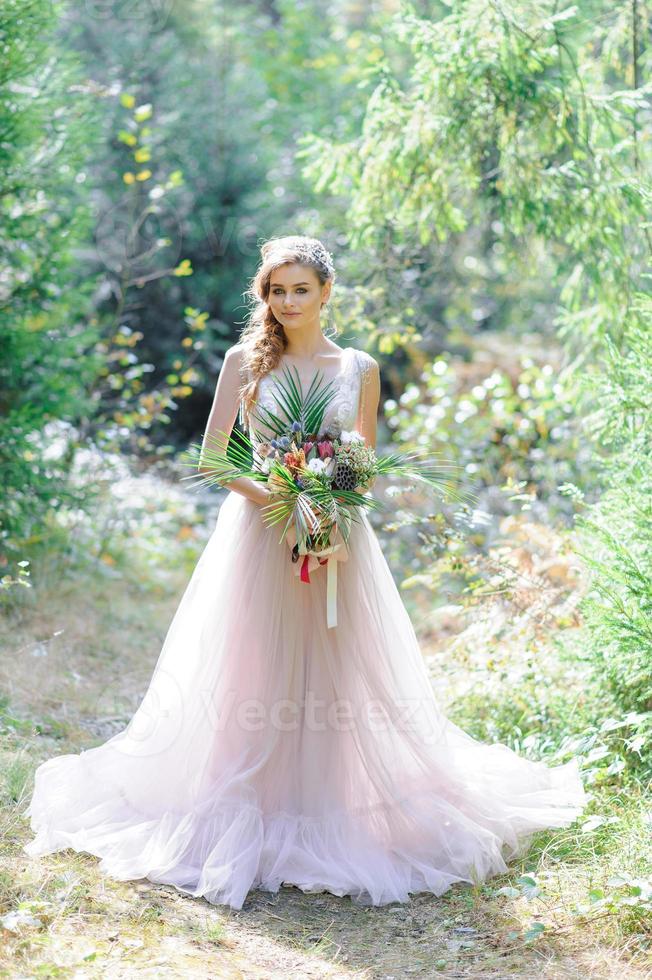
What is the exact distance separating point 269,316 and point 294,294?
0.59 ft

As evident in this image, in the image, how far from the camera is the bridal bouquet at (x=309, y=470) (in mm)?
3379

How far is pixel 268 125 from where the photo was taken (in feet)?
38.4

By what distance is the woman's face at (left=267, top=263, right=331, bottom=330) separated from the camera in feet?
12.0

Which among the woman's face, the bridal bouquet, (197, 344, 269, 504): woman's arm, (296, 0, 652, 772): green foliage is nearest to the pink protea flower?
the bridal bouquet

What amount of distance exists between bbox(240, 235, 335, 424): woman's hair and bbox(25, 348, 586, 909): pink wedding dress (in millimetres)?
69

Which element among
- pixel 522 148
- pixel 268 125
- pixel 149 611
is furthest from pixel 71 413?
pixel 268 125

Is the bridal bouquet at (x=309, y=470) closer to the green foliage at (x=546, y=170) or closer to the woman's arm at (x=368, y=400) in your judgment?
the woman's arm at (x=368, y=400)

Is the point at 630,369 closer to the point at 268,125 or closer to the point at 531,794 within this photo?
the point at 531,794

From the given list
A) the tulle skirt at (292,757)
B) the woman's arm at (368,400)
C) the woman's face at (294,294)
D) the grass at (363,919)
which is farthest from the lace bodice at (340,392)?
the grass at (363,919)

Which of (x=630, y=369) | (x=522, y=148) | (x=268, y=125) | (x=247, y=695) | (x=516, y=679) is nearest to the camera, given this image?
(x=247, y=695)

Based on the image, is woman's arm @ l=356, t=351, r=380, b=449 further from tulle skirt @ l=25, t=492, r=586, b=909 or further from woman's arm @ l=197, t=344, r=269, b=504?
woman's arm @ l=197, t=344, r=269, b=504

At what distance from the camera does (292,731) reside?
365 cm

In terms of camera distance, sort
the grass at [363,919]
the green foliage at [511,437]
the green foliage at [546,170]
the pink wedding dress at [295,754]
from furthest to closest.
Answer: the green foliage at [511,437]
the green foliage at [546,170]
the pink wedding dress at [295,754]
the grass at [363,919]

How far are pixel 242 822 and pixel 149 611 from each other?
11.1 ft
